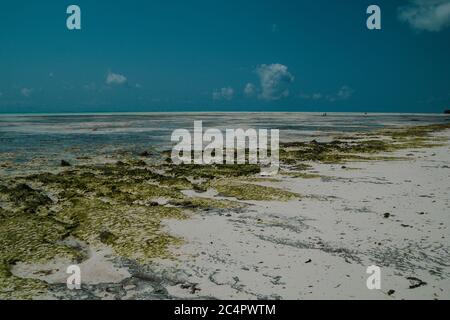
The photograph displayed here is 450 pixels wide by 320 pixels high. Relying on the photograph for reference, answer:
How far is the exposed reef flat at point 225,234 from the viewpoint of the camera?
737 centimetres

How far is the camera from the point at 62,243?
977 centimetres

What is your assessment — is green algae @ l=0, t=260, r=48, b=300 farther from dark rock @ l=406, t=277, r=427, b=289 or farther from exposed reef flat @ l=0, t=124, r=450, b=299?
dark rock @ l=406, t=277, r=427, b=289

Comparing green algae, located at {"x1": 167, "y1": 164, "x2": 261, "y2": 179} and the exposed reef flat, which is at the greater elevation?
green algae, located at {"x1": 167, "y1": 164, "x2": 261, "y2": 179}

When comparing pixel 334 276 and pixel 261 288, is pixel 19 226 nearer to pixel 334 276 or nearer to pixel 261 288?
pixel 261 288

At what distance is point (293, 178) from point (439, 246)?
27.9 feet

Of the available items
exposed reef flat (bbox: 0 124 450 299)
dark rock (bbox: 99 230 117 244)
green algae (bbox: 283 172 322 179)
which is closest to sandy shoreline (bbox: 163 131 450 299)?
exposed reef flat (bbox: 0 124 450 299)

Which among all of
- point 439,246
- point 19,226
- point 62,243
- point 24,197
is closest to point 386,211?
point 439,246

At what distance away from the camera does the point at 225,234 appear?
10000 mm

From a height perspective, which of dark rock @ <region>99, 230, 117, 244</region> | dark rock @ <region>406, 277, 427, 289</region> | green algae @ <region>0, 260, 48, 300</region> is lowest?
green algae @ <region>0, 260, 48, 300</region>

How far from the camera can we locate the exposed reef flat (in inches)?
290

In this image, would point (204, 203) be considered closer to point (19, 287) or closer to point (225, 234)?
point (225, 234)

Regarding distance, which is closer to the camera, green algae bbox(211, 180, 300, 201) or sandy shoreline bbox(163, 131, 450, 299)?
sandy shoreline bbox(163, 131, 450, 299)

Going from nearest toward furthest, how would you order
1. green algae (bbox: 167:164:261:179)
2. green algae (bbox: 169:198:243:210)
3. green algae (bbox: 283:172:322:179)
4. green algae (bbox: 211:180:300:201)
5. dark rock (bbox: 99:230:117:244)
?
dark rock (bbox: 99:230:117:244) → green algae (bbox: 169:198:243:210) → green algae (bbox: 211:180:300:201) → green algae (bbox: 283:172:322:179) → green algae (bbox: 167:164:261:179)

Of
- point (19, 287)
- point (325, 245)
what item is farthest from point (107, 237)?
point (325, 245)
